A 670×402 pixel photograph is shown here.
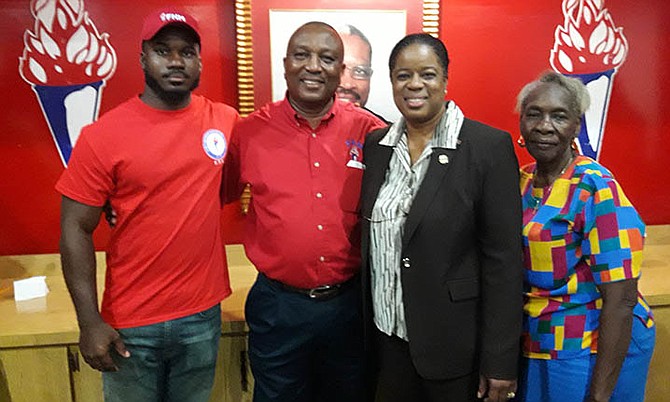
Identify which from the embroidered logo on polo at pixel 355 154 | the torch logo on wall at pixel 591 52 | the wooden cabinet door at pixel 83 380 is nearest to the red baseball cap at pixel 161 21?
the embroidered logo on polo at pixel 355 154

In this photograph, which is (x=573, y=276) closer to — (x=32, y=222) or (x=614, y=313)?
(x=614, y=313)

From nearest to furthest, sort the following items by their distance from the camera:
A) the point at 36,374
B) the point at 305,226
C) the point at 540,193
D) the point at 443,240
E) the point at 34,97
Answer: the point at 443,240
the point at 540,193
the point at 305,226
the point at 36,374
the point at 34,97

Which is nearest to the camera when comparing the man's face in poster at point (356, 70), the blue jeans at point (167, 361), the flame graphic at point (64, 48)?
the blue jeans at point (167, 361)

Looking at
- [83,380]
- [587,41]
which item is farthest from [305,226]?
[587,41]

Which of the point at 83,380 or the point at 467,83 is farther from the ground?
the point at 467,83

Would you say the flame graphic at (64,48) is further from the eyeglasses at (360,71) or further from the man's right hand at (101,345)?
the man's right hand at (101,345)

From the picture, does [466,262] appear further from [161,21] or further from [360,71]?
[360,71]

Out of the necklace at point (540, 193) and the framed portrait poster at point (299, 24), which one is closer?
the necklace at point (540, 193)

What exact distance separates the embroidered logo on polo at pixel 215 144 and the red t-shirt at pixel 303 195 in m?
0.07

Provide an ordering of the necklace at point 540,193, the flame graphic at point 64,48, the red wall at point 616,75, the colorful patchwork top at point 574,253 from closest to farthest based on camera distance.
Answer: the colorful patchwork top at point 574,253
the necklace at point 540,193
the flame graphic at point 64,48
the red wall at point 616,75

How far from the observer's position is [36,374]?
1972 mm

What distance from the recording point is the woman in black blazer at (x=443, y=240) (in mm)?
1365

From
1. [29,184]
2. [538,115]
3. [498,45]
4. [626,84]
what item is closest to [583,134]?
[626,84]

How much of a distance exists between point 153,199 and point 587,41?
6.41 feet
